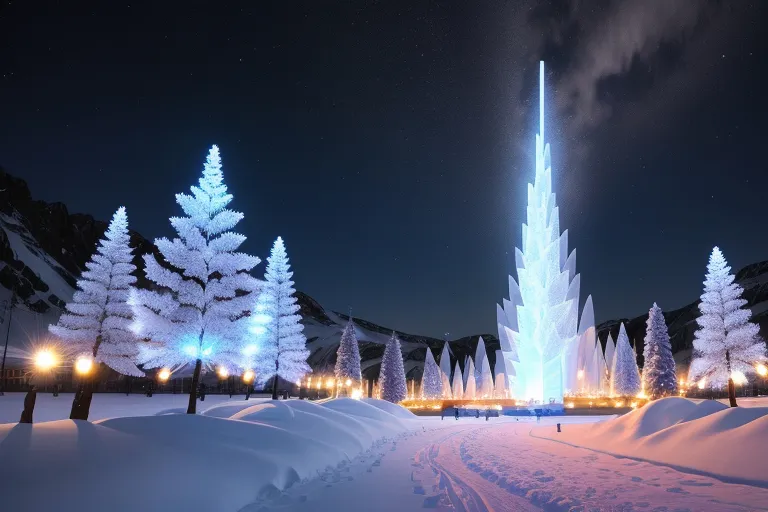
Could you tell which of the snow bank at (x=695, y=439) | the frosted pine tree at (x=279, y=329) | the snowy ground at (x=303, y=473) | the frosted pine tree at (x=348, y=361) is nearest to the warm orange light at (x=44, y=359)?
the snowy ground at (x=303, y=473)

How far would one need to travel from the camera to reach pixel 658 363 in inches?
2285

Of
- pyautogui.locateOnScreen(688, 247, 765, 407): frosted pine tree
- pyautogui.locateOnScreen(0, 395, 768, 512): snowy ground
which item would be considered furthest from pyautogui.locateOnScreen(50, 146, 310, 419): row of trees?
pyautogui.locateOnScreen(688, 247, 765, 407): frosted pine tree

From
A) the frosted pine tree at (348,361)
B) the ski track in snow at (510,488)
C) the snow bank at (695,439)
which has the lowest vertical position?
the ski track in snow at (510,488)

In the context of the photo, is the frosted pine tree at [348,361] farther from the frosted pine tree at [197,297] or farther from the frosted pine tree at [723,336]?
the frosted pine tree at [197,297]

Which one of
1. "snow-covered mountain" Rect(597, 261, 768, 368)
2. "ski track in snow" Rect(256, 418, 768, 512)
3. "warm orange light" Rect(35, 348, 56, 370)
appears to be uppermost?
"snow-covered mountain" Rect(597, 261, 768, 368)

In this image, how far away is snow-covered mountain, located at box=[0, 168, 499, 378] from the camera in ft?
395

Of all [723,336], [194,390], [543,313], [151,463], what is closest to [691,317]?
[543,313]

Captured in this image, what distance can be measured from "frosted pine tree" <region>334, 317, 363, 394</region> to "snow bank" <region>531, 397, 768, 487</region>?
43430mm

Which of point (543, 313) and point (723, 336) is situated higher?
point (543, 313)

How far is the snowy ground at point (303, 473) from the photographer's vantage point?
6.00 m

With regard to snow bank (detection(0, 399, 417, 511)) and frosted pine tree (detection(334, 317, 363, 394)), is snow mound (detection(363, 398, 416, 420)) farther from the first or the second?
frosted pine tree (detection(334, 317, 363, 394))

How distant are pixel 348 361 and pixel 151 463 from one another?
56.6m

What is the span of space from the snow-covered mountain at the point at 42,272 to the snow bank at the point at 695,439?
309ft

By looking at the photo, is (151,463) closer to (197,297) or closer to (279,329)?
(197,297)
